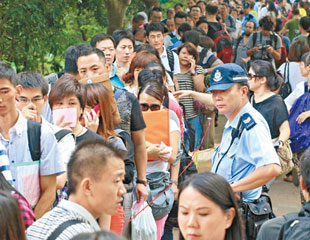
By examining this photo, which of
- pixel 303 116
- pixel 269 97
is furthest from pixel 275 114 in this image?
pixel 303 116

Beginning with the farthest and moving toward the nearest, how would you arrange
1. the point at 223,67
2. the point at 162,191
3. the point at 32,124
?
the point at 162,191, the point at 223,67, the point at 32,124

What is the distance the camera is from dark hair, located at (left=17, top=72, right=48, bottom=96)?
469 cm

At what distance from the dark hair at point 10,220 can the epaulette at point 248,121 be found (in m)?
2.20

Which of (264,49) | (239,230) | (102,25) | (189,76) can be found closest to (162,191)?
(239,230)

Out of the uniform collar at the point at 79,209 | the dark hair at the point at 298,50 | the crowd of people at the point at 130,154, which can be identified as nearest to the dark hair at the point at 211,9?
the dark hair at the point at 298,50

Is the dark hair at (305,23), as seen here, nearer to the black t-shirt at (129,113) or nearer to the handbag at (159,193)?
the handbag at (159,193)

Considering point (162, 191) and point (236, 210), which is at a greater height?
point (236, 210)

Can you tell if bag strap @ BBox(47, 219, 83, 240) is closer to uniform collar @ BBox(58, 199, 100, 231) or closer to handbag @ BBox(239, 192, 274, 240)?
uniform collar @ BBox(58, 199, 100, 231)

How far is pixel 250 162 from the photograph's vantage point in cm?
430

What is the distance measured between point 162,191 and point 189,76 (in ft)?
11.5

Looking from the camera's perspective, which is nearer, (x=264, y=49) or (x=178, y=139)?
(x=178, y=139)

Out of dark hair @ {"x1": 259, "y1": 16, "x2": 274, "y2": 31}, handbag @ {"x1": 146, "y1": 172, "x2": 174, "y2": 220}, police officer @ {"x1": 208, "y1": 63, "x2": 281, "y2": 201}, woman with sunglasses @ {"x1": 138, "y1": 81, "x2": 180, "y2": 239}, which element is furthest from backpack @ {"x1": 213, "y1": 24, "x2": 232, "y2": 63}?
police officer @ {"x1": 208, "y1": 63, "x2": 281, "y2": 201}

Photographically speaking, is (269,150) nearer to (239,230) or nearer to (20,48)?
(239,230)

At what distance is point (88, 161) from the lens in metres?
3.11
